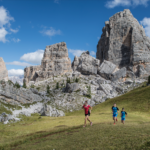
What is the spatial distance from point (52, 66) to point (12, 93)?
91.8m

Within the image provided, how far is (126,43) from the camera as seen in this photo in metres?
147

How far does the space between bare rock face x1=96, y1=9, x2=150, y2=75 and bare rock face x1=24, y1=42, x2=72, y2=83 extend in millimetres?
46728

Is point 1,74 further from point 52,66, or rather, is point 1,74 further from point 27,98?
point 52,66

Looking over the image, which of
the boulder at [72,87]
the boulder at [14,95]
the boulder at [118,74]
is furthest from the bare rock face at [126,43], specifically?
the boulder at [14,95]

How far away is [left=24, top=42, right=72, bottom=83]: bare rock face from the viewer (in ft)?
519

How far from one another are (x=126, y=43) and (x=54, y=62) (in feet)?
269

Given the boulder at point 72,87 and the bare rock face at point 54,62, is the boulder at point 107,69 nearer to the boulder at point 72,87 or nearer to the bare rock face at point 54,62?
the boulder at point 72,87

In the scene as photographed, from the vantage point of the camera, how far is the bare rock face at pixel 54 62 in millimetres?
158125

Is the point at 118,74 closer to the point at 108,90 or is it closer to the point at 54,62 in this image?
the point at 108,90

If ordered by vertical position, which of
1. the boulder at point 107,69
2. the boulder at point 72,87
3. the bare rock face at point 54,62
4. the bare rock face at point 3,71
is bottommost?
the boulder at point 72,87

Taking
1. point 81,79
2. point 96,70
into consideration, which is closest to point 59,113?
point 81,79

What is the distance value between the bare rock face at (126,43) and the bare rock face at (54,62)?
46.7 metres

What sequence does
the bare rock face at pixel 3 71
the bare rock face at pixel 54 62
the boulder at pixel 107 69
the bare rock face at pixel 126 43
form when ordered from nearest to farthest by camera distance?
1. the bare rock face at pixel 3 71
2. the boulder at pixel 107 69
3. the bare rock face at pixel 126 43
4. the bare rock face at pixel 54 62

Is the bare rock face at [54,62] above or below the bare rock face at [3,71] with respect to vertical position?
above
